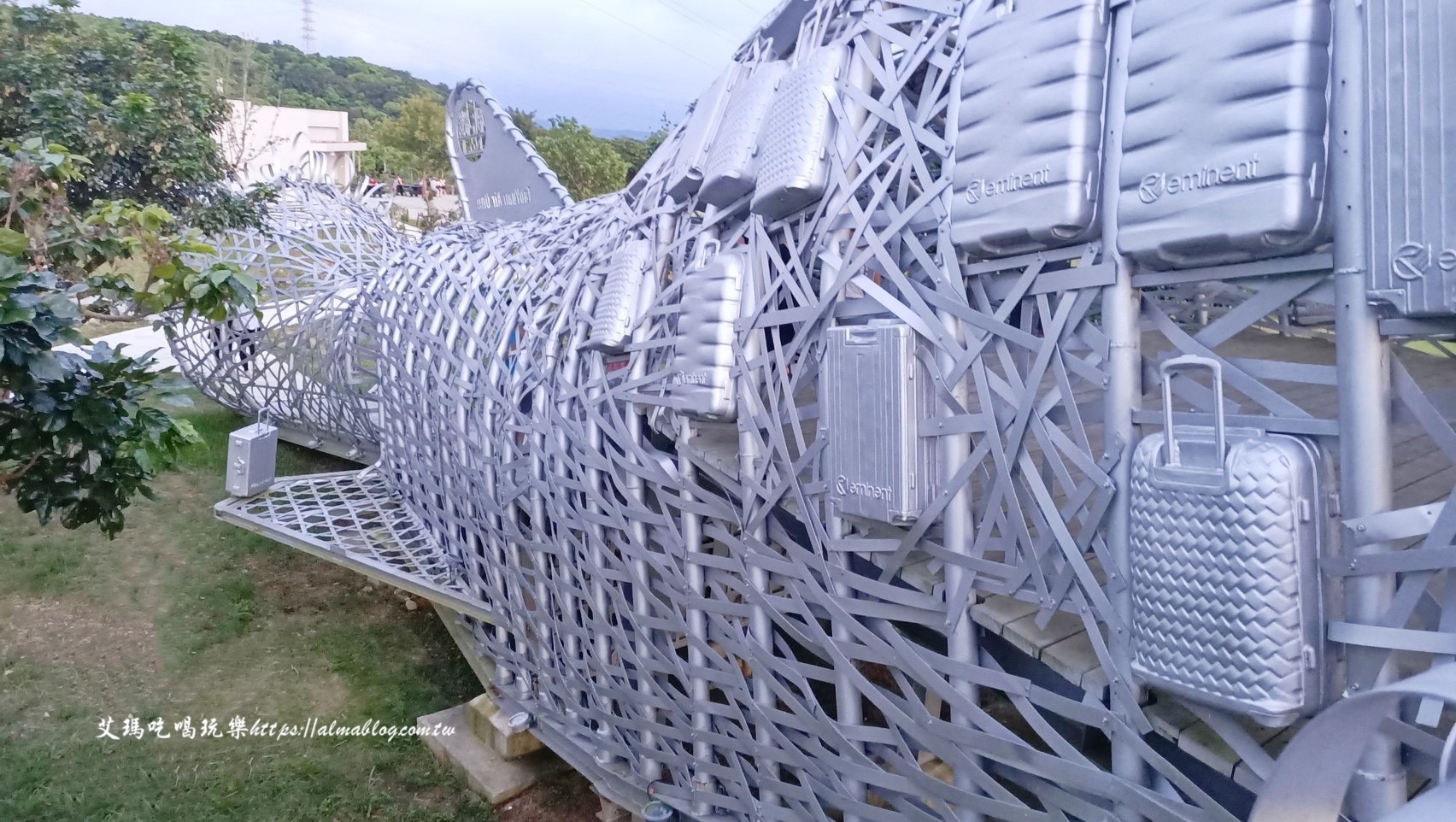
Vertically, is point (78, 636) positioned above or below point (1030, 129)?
below

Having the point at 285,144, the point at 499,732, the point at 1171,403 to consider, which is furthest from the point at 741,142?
the point at 285,144

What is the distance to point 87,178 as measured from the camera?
25.3 feet

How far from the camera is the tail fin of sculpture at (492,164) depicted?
7309mm

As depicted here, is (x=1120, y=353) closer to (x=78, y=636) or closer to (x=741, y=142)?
(x=741, y=142)

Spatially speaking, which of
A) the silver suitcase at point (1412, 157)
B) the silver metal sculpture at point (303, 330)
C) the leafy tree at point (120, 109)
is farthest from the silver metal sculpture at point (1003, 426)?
the leafy tree at point (120, 109)

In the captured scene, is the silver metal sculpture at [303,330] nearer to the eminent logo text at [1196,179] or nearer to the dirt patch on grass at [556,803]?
the dirt patch on grass at [556,803]

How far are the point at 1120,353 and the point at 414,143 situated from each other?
1281 inches

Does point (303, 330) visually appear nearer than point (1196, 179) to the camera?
No

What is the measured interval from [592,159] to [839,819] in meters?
21.8

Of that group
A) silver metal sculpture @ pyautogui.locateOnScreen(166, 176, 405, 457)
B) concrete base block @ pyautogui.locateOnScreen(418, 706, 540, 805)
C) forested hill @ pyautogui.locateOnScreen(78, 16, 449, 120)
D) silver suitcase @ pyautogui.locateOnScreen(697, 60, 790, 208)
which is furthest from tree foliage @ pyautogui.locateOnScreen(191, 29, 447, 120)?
silver suitcase @ pyautogui.locateOnScreen(697, 60, 790, 208)

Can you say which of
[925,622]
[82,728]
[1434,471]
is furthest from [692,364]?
[82,728]

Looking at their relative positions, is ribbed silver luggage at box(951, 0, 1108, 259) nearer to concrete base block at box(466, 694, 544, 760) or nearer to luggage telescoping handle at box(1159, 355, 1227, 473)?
luggage telescoping handle at box(1159, 355, 1227, 473)

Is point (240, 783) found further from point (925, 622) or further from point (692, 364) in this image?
point (925, 622)

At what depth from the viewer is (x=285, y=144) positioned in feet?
85.4
